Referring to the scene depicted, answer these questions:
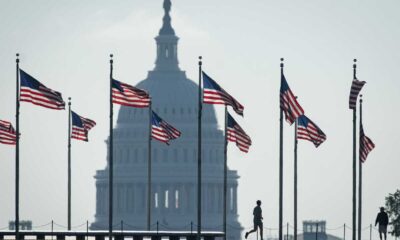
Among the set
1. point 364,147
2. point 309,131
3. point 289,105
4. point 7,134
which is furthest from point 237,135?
point 7,134

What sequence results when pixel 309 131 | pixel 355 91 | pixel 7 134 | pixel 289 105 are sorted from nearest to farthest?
pixel 289 105 → pixel 355 91 → pixel 7 134 → pixel 309 131

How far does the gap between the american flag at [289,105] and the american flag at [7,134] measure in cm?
1686

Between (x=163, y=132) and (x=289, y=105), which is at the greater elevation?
(x=289, y=105)

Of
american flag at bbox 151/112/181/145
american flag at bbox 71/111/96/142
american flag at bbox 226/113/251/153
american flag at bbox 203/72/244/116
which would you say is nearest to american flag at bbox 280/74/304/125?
american flag at bbox 203/72/244/116

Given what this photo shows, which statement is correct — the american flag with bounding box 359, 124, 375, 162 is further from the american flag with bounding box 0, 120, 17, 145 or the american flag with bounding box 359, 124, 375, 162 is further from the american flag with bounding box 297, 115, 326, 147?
the american flag with bounding box 0, 120, 17, 145

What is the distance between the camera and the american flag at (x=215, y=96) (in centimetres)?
15138

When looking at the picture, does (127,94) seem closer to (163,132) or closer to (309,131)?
Answer: (163,132)

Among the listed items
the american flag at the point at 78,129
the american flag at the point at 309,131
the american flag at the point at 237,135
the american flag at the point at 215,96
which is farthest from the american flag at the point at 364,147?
the american flag at the point at 78,129

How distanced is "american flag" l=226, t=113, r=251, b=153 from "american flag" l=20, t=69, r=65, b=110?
15782 millimetres

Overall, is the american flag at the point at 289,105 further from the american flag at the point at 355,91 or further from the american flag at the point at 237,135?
the american flag at the point at 237,135

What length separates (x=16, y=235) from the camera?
152 metres

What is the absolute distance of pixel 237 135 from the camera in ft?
538

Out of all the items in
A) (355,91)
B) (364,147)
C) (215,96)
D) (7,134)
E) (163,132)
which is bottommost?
(364,147)

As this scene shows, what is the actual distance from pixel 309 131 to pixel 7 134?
18933 mm
